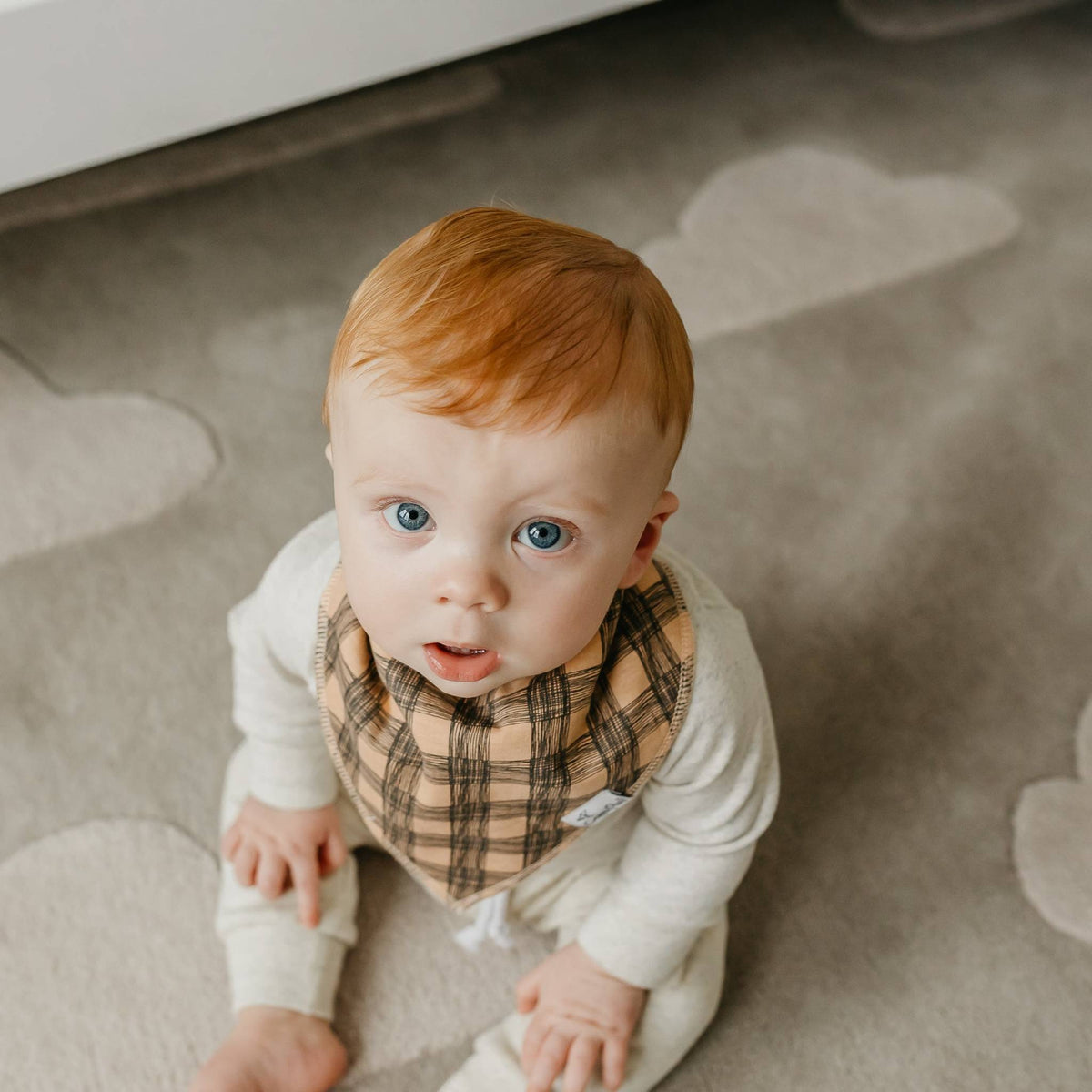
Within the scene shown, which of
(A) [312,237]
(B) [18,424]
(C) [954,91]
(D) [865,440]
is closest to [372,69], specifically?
(A) [312,237]

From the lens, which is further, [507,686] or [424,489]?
[507,686]

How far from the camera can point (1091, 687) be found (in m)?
0.95

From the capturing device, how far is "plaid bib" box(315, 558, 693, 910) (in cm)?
61

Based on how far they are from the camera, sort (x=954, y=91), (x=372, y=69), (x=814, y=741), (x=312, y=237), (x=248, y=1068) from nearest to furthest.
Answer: (x=248, y=1068) → (x=814, y=741) → (x=372, y=69) → (x=312, y=237) → (x=954, y=91)

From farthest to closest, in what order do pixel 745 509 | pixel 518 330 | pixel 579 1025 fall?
1. pixel 745 509
2. pixel 579 1025
3. pixel 518 330

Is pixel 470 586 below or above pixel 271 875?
above

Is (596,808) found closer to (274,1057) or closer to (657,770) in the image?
(657,770)

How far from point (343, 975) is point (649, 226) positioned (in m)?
0.80

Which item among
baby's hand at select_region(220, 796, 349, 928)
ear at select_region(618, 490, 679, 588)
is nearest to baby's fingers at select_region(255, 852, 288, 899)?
baby's hand at select_region(220, 796, 349, 928)

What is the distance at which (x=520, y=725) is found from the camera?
613 mm

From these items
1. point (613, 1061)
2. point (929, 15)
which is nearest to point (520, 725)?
point (613, 1061)

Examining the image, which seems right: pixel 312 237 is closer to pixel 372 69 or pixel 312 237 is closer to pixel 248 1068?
pixel 372 69

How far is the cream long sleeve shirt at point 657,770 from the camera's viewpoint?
2.13 feet

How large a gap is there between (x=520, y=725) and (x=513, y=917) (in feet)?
0.81
